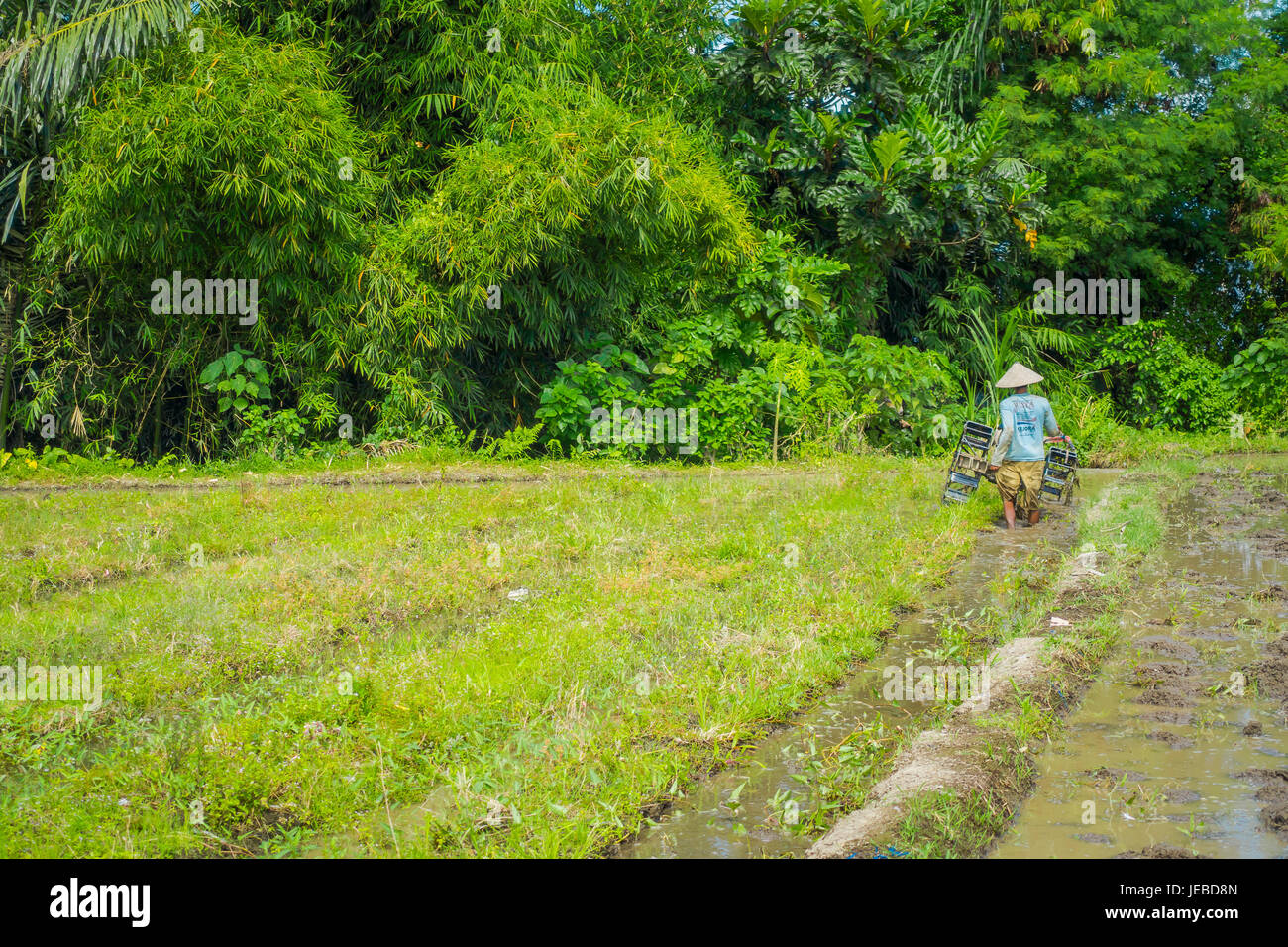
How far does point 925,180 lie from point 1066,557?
8.00 m

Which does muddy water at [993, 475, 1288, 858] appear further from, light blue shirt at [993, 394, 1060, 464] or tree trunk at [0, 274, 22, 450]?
tree trunk at [0, 274, 22, 450]

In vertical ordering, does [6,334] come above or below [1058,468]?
above

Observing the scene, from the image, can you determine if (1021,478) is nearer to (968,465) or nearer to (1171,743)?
(968,465)

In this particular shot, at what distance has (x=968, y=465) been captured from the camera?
375 inches

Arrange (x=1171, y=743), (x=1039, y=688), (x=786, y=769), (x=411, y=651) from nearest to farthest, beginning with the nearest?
(x=786, y=769), (x=1171, y=743), (x=1039, y=688), (x=411, y=651)

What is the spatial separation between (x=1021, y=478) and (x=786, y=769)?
17.9 ft

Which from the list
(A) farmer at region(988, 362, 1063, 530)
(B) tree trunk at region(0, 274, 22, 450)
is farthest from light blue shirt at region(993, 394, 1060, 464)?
(B) tree trunk at region(0, 274, 22, 450)

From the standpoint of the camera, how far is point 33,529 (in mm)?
7816

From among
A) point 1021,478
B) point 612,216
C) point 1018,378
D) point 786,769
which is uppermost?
point 612,216

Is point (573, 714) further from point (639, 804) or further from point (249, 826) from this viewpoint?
point (249, 826)

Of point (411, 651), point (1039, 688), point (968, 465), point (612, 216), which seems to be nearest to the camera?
point (1039, 688)

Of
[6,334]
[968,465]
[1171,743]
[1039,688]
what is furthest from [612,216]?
[1171,743]

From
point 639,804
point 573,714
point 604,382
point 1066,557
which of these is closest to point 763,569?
point 1066,557

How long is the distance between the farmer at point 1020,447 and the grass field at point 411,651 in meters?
0.48
